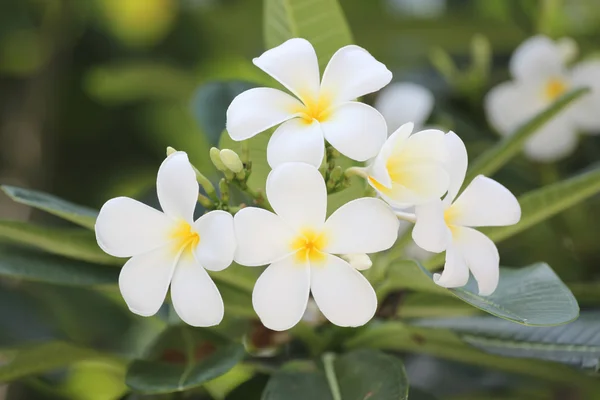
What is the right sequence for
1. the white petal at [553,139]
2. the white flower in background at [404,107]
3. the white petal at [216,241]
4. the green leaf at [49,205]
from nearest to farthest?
the white petal at [216,241], the green leaf at [49,205], the white flower in background at [404,107], the white petal at [553,139]

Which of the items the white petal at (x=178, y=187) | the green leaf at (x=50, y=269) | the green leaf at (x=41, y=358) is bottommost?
the green leaf at (x=41, y=358)

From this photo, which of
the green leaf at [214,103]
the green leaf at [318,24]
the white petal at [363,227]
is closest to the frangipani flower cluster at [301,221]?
the white petal at [363,227]

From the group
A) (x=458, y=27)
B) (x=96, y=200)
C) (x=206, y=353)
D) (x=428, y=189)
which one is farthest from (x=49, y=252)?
(x=458, y=27)

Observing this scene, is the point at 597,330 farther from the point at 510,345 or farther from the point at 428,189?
the point at 428,189

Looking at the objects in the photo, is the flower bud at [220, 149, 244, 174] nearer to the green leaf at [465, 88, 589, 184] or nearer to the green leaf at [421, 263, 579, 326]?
the green leaf at [421, 263, 579, 326]

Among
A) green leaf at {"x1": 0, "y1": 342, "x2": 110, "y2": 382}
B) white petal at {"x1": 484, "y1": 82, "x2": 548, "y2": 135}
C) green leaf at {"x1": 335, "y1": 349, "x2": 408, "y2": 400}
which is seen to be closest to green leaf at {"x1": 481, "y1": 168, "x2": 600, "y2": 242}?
green leaf at {"x1": 335, "y1": 349, "x2": 408, "y2": 400}

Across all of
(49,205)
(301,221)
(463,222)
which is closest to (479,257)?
(463,222)

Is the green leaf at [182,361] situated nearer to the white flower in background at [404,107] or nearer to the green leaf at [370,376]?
the green leaf at [370,376]
